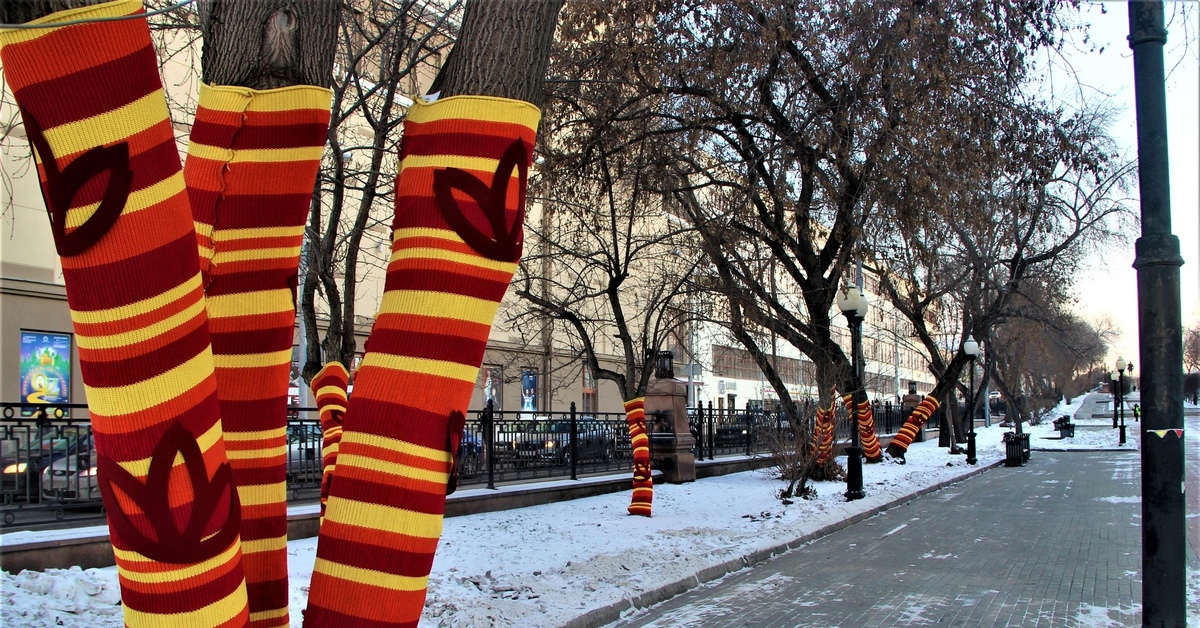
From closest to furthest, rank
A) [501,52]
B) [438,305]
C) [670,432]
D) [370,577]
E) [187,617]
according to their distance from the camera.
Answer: [187,617] < [370,577] < [438,305] < [501,52] < [670,432]

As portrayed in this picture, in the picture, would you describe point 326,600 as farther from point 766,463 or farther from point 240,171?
point 766,463

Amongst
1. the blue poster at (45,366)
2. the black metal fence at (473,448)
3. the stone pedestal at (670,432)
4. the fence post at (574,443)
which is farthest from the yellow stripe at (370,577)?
the blue poster at (45,366)

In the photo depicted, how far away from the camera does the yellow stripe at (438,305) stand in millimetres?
2906

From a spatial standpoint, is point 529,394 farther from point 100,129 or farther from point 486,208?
point 100,129

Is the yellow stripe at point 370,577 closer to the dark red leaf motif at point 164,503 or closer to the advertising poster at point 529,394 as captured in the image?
the dark red leaf motif at point 164,503

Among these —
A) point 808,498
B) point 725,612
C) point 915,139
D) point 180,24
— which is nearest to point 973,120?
point 915,139

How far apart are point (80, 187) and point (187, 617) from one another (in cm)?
126


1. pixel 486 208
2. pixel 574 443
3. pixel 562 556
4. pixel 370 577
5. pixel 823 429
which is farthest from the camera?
pixel 823 429

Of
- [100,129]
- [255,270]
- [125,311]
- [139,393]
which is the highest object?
[100,129]

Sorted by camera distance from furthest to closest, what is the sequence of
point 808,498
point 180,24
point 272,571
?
point 808,498, point 180,24, point 272,571

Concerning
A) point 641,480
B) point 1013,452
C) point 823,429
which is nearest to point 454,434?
point 641,480

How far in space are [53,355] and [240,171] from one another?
2327cm

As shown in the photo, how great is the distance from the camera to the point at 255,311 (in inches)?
138

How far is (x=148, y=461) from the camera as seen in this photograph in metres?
2.50
